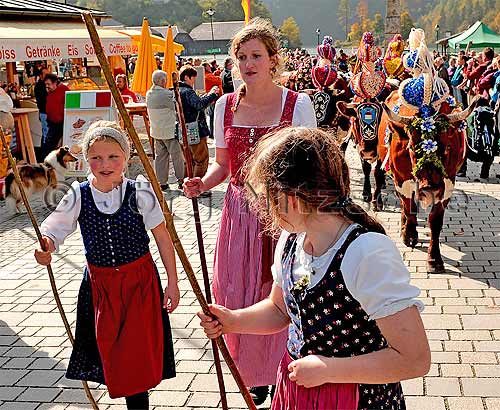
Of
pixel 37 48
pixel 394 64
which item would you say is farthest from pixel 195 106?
pixel 37 48

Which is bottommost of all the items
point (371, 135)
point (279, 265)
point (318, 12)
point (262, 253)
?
point (371, 135)

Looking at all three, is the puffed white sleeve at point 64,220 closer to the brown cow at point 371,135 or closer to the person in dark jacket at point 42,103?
the brown cow at point 371,135

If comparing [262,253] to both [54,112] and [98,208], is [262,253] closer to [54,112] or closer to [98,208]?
[98,208]

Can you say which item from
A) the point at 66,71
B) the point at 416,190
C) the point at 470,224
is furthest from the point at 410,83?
the point at 66,71

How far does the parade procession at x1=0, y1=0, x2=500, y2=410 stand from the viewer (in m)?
2.05

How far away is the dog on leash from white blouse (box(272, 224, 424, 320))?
8571 mm

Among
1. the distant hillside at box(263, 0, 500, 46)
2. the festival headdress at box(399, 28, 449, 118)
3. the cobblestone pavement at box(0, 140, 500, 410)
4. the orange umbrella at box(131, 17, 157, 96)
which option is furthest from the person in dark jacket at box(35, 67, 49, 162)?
the distant hillside at box(263, 0, 500, 46)

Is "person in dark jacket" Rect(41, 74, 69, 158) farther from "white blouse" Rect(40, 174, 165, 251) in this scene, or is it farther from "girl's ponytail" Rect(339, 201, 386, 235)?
"girl's ponytail" Rect(339, 201, 386, 235)

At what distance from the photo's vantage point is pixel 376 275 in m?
1.95

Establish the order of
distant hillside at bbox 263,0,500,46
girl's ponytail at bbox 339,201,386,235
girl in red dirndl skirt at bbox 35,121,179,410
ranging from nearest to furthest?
girl's ponytail at bbox 339,201,386,235, girl in red dirndl skirt at bbox 35,121,179,410, distant hillside at bbox 263,0,500,46

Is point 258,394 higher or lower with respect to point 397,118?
lower

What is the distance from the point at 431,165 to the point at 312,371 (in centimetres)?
469

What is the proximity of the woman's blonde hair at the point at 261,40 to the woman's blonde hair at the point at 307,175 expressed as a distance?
172cm

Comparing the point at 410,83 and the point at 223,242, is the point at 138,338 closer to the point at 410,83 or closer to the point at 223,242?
the point at 223,242
